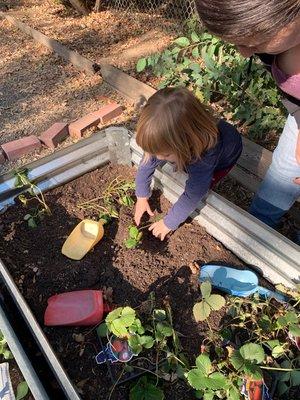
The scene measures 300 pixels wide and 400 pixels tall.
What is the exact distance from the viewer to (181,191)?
174 cm

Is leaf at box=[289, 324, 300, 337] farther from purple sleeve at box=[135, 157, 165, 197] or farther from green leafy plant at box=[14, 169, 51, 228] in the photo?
green leafy plant at box=[14, 169, 51, 228]

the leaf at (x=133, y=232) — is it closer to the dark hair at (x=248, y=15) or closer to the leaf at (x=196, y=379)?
the leaf at (x=196, y=379)

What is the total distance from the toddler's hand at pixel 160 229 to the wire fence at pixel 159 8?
2.84m

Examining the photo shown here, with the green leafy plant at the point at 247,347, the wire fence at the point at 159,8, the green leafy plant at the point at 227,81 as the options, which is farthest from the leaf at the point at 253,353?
the wire fence at the point at 159,8

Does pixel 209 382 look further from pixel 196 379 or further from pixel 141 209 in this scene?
pixel 141 209

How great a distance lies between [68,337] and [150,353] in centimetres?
29

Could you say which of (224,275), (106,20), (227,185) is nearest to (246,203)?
(227,185)

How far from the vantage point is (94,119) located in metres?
3.06

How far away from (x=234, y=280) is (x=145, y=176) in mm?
585

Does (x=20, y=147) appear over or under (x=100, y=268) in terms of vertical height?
under

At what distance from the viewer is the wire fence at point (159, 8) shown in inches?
160

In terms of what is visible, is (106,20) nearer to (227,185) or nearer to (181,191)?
(227,185)

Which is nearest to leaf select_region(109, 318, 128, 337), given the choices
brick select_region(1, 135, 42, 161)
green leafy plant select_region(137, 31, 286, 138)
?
green leafy plant select_region(137, 31, 286, 138)

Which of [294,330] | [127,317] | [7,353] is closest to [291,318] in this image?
[294,330]
